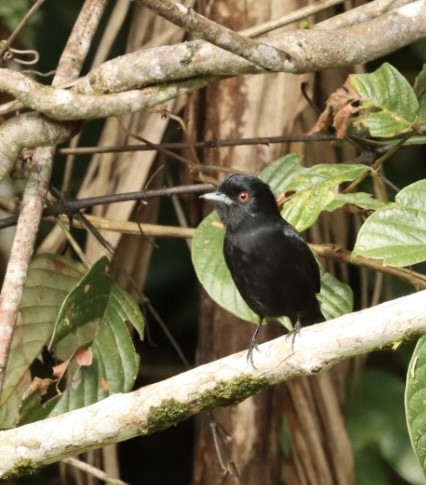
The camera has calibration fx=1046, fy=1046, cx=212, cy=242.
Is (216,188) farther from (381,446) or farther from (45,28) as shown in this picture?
(45,28)

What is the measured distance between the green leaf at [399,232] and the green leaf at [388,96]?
555mm

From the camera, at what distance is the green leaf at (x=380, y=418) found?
433 cm

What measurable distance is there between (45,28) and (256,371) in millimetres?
2923

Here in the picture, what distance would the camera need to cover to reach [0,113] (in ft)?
10.8

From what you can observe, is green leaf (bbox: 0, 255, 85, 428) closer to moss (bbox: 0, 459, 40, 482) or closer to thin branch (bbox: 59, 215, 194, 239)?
thin branch (bbox: 59, 215, 194, 239)

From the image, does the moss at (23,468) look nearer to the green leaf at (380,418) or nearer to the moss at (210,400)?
the moss at (210,400)

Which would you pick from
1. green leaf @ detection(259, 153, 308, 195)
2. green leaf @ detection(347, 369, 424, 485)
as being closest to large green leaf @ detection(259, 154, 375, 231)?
green leaf @ detection(259, 153, 308, 195)

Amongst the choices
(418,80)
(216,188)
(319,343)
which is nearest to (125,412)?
(319,343)

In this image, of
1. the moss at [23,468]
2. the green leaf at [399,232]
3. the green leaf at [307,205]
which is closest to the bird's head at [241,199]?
the green leaf at [307,205]

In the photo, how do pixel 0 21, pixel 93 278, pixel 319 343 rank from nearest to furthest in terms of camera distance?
1. pixel 319 343
2. pixel 93 278
3. pixel 0 21

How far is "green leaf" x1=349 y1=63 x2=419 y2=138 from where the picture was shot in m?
3.40

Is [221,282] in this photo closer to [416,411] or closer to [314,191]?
[314,191]

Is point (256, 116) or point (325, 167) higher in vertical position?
point (256, 116)

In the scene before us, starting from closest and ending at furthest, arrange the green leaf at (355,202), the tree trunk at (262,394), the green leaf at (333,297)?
the green leaf at (355,202), the green leaf at (333,297), the tree trunk at (262,394)
